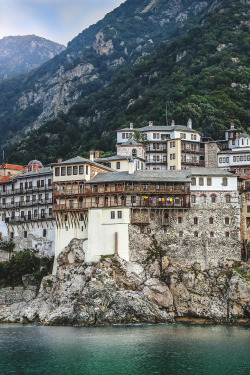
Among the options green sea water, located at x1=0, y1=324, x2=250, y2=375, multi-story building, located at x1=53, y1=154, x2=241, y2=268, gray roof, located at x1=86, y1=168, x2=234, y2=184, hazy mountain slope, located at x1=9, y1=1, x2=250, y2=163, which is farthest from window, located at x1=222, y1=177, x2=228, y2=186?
hazy mountain slope, located at x1=9, y1=1, x2=250, y2=163

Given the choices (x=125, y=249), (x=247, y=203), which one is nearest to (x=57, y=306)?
(x=125, y=249)

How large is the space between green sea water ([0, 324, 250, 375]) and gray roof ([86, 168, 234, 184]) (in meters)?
20.1

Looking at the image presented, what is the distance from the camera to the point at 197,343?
58.2 m

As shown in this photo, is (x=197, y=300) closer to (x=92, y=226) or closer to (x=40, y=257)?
(x=92, y=226)

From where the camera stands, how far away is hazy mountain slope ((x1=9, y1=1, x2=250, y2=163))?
392ft

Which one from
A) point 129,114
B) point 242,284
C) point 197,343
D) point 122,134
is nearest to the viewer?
point 197,343

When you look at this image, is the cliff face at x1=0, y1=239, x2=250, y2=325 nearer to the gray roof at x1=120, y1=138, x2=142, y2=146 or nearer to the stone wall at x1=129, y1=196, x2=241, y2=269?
the stone wall at x1=129, y1=196, x2=241, y2=269

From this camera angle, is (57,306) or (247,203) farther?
(247,203)

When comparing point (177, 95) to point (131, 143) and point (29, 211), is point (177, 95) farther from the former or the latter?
point (29, 211)

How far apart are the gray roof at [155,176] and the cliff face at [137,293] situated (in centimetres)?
904

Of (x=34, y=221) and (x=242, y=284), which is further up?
(x=34, y=221)

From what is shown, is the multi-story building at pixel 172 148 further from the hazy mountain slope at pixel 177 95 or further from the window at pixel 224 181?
the window at pixel 224 181

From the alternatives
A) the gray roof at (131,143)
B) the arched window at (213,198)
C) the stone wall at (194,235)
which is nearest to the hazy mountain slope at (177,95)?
the gray roof at (131,143)

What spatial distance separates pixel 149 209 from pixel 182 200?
4507 millimetres
